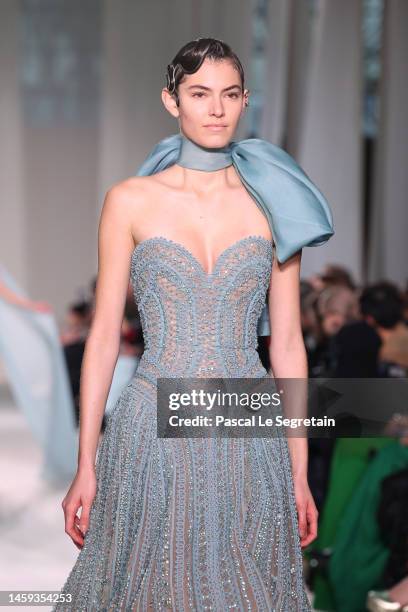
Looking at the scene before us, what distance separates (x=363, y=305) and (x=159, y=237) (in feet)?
9.45

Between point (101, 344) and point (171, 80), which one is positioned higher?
point (171, 80)

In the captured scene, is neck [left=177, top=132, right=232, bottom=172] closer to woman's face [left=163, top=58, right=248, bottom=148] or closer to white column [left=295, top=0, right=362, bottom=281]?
woman's face [left=163, top=58, right=248, bottom=148]

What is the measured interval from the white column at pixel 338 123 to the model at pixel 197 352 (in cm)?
663

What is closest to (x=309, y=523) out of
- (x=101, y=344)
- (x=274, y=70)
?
(x=101, y=344)

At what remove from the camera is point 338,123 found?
882 cm

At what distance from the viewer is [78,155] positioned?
12938 millimetres

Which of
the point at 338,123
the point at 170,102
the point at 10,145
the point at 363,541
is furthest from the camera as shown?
the point at 10,145

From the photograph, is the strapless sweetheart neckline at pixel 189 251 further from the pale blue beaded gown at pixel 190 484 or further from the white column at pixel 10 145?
the white column at pixel 10 145

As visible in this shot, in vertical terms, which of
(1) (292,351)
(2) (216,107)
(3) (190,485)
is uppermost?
(2) (216,107)

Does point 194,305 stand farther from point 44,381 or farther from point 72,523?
point 44,381

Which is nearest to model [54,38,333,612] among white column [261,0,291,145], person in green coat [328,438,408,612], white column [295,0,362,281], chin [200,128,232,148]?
chin [200,128,232,148]

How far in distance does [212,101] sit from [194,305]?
370mm

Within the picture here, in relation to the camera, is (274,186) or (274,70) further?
(274,70)

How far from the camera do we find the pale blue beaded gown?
198 centimetres
